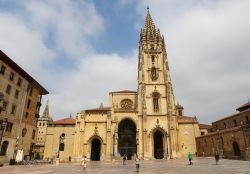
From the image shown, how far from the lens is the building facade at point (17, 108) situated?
2878 cm

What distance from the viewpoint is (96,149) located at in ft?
140

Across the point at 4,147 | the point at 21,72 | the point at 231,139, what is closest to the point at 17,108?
the point at 21,72

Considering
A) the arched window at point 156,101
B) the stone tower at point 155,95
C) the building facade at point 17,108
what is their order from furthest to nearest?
the arched window at point 156,101 < the stone tower at point 155,95 < the building facade at point 17,108

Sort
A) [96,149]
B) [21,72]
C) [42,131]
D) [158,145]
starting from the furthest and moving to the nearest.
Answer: [42,131]
[158,145]
[96,149]
[21,72]

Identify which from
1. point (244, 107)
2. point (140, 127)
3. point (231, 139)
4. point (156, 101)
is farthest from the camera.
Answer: point (244, 107)

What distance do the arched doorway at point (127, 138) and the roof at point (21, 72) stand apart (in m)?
18.5

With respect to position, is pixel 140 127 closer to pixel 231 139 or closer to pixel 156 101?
pixel 156 101

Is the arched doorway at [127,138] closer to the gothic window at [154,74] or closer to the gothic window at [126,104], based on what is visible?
the gothic window at [126,104]

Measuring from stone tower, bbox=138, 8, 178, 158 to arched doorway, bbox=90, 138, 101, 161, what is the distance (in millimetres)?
9760

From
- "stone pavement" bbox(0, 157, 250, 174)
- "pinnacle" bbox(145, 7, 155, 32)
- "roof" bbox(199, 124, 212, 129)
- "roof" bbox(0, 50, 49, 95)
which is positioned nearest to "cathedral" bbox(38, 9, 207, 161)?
"pinnacle" bbox(145, 7, 155, 32)

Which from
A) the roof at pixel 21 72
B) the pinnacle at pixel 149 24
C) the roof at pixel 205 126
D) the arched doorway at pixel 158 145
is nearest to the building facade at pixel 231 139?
Answer: the roof at pixel 205 126

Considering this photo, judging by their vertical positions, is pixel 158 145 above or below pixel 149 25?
below

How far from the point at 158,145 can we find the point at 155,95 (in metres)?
11.1

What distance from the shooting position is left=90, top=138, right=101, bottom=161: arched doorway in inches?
1643
